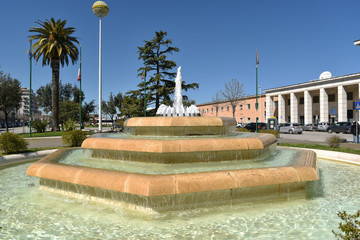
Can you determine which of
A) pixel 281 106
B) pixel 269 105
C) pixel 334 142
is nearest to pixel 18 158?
pixel 334 142

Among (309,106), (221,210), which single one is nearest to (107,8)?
(221,210)

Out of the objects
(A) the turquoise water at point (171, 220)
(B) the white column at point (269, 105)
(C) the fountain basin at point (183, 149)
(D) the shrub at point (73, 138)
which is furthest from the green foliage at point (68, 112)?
(A) the turquoise water at point (171, 220)

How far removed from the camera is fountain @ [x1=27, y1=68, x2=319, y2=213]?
3746 mm

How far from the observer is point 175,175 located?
3.77 meters

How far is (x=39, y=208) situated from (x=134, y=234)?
7.08 ft

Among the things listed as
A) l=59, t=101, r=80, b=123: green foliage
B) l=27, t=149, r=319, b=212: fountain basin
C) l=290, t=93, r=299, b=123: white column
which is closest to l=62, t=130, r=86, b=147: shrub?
l=27, t=149, r=319, b=212: fountain basin

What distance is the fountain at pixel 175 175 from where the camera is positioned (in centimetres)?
375

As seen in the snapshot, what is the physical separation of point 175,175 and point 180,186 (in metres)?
0.21

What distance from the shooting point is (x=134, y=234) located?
10.2 feet

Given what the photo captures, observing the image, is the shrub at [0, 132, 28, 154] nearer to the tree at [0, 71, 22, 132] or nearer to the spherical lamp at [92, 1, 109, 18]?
the spherical lamp at [92, 1, 109, 18]

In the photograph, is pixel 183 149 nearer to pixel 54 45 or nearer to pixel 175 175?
pixel 175 175

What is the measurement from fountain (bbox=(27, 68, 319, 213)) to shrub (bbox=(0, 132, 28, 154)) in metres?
5.07

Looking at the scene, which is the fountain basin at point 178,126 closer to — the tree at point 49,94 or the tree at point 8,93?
the tree at point 8,93

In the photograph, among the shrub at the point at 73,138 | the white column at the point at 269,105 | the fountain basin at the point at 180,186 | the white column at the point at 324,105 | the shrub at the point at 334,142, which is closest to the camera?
the fountain basin at the point at 180,186
